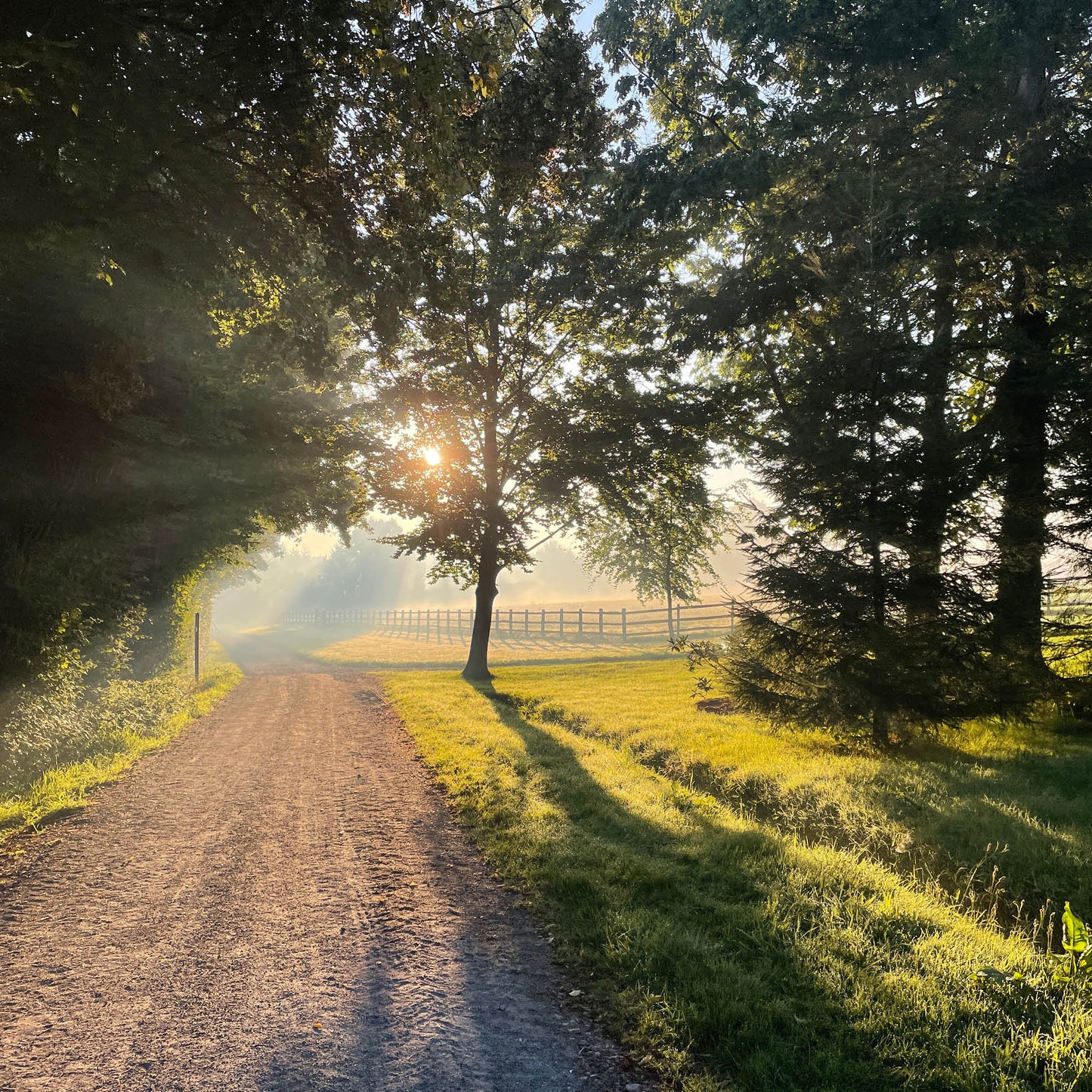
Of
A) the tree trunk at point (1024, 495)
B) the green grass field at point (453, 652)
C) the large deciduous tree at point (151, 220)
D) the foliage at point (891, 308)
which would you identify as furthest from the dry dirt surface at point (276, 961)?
the green grass field at point (453, 652)

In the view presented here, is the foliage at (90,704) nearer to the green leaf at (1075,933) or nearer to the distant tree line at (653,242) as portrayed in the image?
the distant tree line at (653,242)

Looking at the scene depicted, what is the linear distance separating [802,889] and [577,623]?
36.8 m

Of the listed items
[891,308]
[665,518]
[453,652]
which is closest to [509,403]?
[665,518]

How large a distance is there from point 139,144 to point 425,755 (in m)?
8.28

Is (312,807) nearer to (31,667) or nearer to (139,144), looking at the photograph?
(31,667)

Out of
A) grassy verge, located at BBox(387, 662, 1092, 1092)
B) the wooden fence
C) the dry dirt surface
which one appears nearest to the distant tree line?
grassy verge, located at BBox(387, 662, 1092, 1092)

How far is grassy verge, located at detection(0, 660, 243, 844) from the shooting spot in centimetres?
735

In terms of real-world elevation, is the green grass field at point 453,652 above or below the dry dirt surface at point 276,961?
below

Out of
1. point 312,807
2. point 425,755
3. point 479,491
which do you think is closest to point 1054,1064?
point 312,807

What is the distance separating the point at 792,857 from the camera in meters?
5.57

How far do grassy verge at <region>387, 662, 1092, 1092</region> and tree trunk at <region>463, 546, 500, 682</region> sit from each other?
11075mm

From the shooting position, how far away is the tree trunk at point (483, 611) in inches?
868

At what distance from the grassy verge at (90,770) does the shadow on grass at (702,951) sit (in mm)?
5522

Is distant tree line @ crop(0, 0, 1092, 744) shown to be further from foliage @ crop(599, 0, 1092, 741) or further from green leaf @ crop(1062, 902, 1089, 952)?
green leaf @ crop(1062, 902, 1089, 952)
